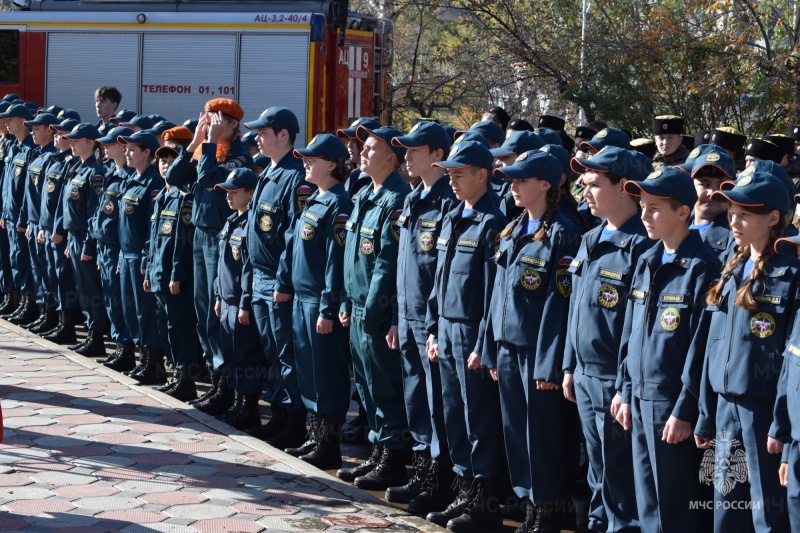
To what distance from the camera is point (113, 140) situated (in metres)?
10.1

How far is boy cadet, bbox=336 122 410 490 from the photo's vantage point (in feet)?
23.0

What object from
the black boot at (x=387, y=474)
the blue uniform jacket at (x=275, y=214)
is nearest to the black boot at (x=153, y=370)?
the blue uniform jacket at (x=275, y=214)

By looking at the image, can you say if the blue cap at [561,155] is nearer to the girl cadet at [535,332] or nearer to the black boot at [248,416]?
the girl cadet at [535,332]

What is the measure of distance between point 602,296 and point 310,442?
9.51 ft

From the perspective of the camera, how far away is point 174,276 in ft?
29.7

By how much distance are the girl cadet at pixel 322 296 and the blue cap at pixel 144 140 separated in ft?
8.53

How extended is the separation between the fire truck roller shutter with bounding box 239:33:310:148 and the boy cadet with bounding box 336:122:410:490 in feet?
31.4

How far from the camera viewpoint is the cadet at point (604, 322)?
5.48 meters

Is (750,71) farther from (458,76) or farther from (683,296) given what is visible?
(683,296)

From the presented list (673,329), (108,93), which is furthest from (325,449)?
(108,93)

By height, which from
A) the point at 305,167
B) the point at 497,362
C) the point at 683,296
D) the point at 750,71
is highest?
the point at 750,71

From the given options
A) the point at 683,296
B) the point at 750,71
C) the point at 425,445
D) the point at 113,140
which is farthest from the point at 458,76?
the point at 683,296

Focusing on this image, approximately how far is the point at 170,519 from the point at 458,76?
546 inches

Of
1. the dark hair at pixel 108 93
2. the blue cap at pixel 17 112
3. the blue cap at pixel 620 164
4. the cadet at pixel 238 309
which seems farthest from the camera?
the dark hair at pixel 108 93
